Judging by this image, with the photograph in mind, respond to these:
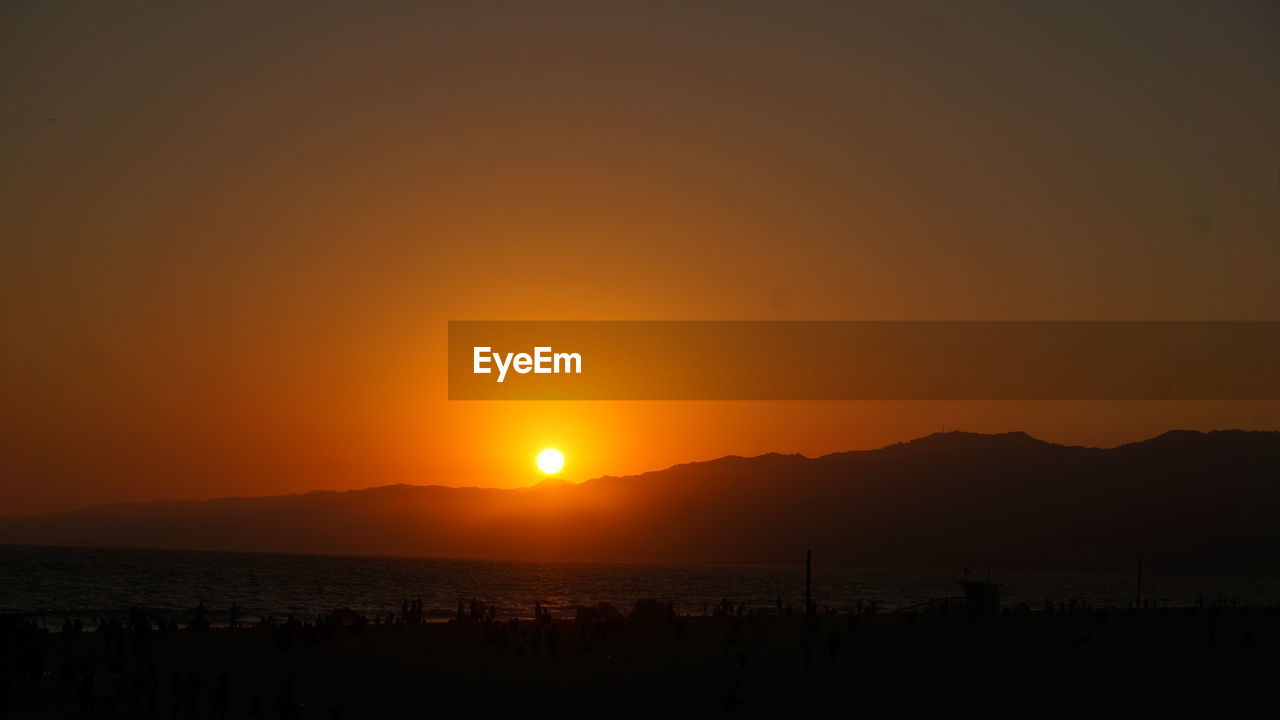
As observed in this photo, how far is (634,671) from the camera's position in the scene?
3669 centimetres

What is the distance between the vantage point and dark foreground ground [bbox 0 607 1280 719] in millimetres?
30203

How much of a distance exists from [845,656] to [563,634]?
13816 millimetres

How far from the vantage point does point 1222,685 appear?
34562mm

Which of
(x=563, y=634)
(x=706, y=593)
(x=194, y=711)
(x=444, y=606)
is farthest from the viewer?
(x=706, y=593)

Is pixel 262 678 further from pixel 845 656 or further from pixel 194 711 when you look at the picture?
pixel 845 656

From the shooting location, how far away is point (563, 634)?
4862 cm

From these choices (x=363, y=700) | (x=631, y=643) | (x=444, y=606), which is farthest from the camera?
(x=444, y=606)

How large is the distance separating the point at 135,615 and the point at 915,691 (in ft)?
115

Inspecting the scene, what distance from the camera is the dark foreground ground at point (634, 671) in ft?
99.1

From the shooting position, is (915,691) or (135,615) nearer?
(915,691)

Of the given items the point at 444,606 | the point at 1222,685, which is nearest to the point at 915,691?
the point at 1222,685

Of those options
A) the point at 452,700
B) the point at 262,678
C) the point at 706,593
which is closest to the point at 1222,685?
the point at 452,700

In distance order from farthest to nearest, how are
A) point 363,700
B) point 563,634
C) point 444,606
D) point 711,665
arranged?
point 444,606 → point 563,634 → point 711,665 → point 363,700

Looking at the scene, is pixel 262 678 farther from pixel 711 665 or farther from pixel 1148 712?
pixel 1148 712
